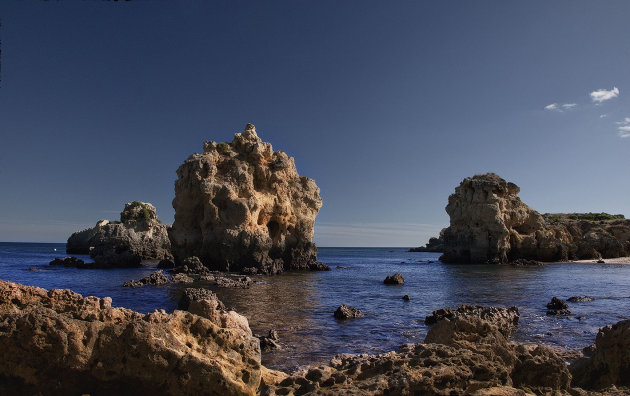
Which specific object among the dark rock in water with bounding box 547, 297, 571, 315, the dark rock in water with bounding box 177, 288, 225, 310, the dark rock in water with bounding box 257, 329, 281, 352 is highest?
the dark rock in water with bounding box 177, 288, 225, 310

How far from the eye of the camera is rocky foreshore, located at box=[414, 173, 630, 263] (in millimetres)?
55000

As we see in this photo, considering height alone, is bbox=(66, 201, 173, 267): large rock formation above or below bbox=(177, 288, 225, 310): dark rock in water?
above

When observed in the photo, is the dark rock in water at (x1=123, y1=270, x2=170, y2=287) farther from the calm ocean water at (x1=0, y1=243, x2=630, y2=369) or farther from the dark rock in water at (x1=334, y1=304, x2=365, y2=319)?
the dark rock in water at (x1=334, y1=304, x2=365, y2=319)

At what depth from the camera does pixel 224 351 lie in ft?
18.4

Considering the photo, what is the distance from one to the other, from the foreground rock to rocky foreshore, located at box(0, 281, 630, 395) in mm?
15

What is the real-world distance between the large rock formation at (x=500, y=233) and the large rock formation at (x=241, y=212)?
88.5 ft

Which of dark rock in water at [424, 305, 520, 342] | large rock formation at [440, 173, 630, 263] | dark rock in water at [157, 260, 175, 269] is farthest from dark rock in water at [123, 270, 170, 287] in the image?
large rock formation at [440, 173, 630, 263]

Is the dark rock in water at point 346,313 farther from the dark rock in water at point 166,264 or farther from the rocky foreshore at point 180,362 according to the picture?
the dark rock in water at point 166,264

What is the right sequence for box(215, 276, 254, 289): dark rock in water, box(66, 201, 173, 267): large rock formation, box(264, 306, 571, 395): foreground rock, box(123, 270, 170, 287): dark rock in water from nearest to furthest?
box(264, 306, 571, 395): foreground rock, box(215, 276, 254, 289): dark rock in water, box(123, 270, 170, 287): dark rock in water, box(66, 201, 173, 267): large rock formation

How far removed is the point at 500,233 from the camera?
5441 cm

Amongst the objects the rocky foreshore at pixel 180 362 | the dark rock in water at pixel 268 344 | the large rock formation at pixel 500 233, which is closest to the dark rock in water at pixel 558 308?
the rocky foreshore at pixel 180 362

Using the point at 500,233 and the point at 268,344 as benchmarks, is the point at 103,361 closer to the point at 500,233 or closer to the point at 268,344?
the point at 268,344

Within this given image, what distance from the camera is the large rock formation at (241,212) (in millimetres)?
36250

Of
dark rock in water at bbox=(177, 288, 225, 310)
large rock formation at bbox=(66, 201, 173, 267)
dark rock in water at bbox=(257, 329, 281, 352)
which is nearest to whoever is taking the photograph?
dark rock in water at bbox=(257, 329, 281, 352)
